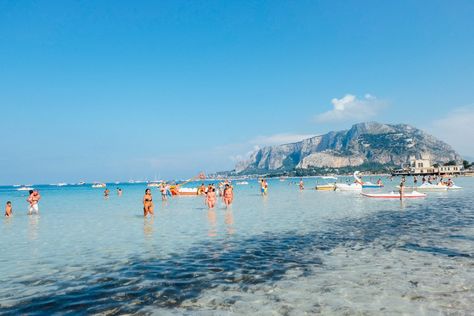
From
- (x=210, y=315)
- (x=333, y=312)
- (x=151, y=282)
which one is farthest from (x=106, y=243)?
(x=333, y=312)

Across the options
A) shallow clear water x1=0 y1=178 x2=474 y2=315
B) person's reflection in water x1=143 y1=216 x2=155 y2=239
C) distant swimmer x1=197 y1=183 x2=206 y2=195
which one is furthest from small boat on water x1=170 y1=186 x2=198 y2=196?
shallow clear water x1=0 y1=178 x2=474 y2=315

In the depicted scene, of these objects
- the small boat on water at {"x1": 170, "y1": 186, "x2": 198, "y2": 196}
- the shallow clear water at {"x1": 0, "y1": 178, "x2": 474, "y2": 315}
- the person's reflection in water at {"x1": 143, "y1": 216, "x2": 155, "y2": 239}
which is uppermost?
the small boat on water at {"x1": 170, "y1": 186, "x2": 198, "y2": 196}

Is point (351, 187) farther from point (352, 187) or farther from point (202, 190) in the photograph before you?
point (202, 190)

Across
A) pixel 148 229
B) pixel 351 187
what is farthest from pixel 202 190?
pixel 148 229

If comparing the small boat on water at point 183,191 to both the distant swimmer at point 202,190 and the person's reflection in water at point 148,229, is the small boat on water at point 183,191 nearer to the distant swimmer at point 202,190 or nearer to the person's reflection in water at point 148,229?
the distant swimmer at point 202,190

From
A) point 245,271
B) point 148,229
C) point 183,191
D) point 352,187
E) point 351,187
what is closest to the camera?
point 245,271

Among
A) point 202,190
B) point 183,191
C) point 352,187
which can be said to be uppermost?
point 202,190

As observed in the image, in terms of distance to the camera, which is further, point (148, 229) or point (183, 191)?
point (183, 191)

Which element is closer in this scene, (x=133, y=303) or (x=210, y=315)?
(x=210, y=315)

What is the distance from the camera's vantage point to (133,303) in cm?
906

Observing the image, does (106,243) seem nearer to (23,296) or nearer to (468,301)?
(23,296)

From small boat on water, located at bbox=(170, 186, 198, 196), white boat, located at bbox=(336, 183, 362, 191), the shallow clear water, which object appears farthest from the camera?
white boat, located at bbox=(336, 183, 362, 191)

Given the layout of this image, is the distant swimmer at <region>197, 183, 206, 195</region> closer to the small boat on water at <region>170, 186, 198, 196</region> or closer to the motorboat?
the small boat on water at <region>170, 186, 198, 196</region>

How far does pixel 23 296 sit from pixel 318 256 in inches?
385
